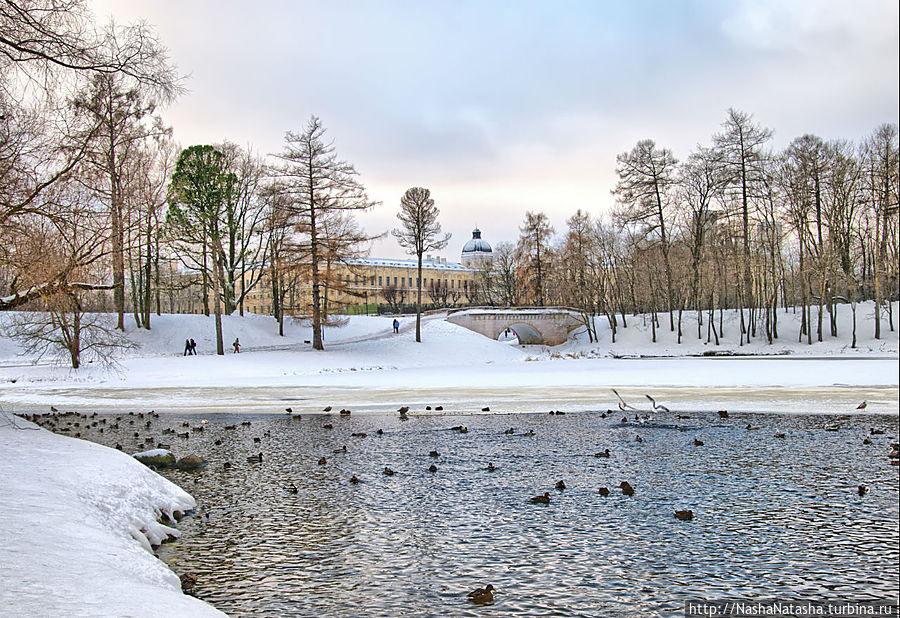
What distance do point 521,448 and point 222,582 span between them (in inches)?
294

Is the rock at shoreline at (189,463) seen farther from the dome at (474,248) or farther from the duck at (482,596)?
the dome at (474,248)

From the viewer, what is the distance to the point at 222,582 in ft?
20.6

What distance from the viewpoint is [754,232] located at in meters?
50.1

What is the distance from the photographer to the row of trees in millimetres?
43844

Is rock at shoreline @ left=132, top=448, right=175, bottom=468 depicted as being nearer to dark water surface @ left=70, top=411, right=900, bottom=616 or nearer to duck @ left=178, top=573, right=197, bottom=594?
dark water surface @ left=70, top=411, right=900, bottom=616

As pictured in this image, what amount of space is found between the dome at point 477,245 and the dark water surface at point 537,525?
14925 cm

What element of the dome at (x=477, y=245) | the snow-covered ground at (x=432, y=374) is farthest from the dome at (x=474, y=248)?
the snow-covered ground at (x=432, y=374)

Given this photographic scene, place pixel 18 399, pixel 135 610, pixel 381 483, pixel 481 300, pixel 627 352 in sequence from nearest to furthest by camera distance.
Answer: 1. pixel 135 610
2. pixel 381 483
3. pixel 18 399
4. pixel 627 352
5. pixel 481 300

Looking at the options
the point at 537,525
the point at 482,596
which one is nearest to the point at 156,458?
the point at 537,525

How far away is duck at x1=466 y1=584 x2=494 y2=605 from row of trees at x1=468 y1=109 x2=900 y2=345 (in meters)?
40.9

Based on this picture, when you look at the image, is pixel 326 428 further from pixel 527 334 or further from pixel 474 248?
pixel 474 248

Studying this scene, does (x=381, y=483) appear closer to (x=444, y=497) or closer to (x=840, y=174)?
(x=444, y=497)

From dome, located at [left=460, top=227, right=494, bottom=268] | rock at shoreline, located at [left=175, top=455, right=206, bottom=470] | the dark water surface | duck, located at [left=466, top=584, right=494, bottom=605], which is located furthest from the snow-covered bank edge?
dome, located at [left=460, top=227, right=494, bottom=268]

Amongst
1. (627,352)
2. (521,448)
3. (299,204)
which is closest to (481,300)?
(627,352)
